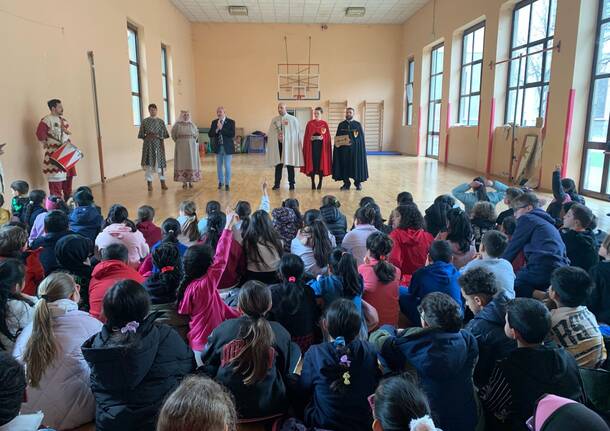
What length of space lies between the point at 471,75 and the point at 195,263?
1023 cm

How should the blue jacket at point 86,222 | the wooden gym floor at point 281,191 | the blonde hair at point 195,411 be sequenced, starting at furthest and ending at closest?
the wooden gym floor at point 281,191 → the blue jacket at point 86,222 → the blonde hair at point 195,411

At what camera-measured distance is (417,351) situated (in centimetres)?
163

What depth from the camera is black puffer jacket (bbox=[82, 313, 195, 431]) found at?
154 cm

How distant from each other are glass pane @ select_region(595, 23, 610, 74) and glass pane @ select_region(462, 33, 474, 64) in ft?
15.1

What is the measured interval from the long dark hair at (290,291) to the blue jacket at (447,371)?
27.9 inches

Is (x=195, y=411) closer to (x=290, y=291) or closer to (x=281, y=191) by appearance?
(x=290, y=291)

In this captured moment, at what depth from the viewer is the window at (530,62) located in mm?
7758

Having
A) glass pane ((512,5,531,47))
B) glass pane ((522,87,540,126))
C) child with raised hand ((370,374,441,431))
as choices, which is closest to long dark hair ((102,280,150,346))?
child with raised hand ((370,374,441,431))

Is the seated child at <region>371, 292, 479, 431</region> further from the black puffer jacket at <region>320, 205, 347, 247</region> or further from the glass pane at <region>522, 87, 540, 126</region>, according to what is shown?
the glass pane at <region>522, 87, 540, 126</region>

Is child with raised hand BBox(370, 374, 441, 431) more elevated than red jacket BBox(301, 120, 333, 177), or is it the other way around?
red jacket BBox(301, 120, 333, 177)

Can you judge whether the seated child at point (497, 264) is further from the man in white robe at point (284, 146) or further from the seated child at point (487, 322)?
the man in white robe at point (284, 146)

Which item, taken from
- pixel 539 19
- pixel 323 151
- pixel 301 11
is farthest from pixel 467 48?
pixel 323 151

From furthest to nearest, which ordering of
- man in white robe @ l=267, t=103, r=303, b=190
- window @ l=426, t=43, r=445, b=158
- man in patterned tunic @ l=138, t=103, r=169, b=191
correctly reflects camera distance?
window @ l=426, t=43, r=445, b=158
man in white robe @ l=267, t=103, r=303, b=190
man in patterned tunic @ l=138, t=103, r=169, b=191

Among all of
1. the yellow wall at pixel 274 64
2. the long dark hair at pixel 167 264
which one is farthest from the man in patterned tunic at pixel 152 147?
the yellow wall at pixel 274 64
